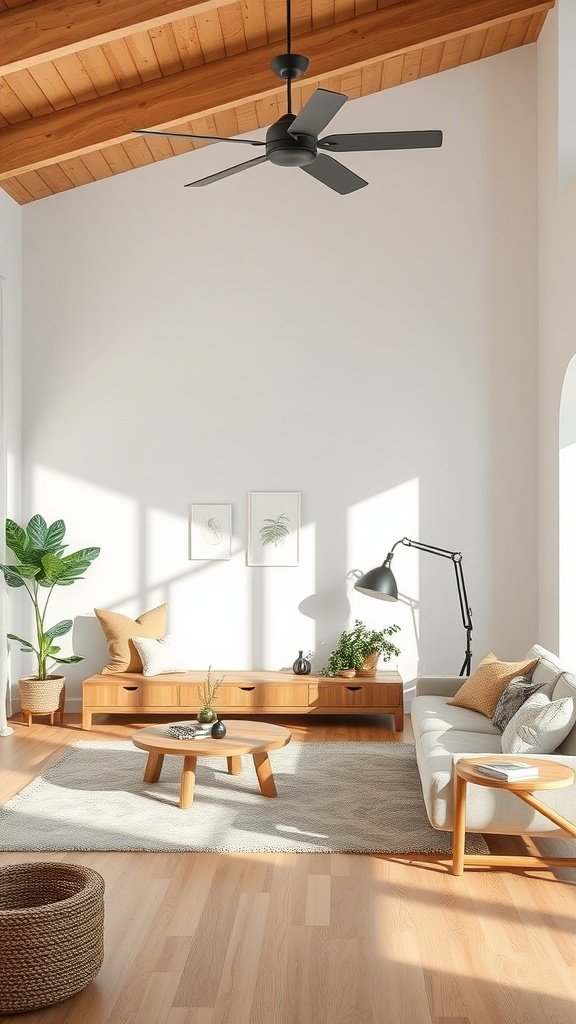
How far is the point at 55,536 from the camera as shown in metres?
7.24

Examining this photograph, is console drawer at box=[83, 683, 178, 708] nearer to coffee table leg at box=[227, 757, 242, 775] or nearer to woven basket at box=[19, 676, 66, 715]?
woven basket at box=[19, 676, 66, 715]

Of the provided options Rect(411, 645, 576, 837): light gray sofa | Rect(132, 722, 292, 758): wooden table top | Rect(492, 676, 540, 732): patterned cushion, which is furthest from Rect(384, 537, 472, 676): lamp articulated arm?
Rect(132, 722, 292, 758): wooden table top

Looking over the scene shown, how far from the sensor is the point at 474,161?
745cm

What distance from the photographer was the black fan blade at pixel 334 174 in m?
4.35

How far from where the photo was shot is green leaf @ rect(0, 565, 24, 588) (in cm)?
682

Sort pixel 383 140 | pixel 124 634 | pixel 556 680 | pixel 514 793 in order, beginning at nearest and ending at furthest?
1. pixel 514 793
2. pixel 383 140
3. pixel 556 680
4. pixel 124 634

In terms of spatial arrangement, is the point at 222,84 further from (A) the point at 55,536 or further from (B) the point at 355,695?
(B) the point at 355,695

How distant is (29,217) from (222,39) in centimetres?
228

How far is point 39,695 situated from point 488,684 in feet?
10.5

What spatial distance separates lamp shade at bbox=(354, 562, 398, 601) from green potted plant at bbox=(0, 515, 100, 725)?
2091 mm

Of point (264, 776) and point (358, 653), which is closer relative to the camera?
point (264, 776)

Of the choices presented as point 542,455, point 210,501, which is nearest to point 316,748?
point 210,501

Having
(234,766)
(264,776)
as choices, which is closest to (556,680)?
(264,776)

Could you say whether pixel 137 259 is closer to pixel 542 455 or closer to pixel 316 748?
pixel 542 455
